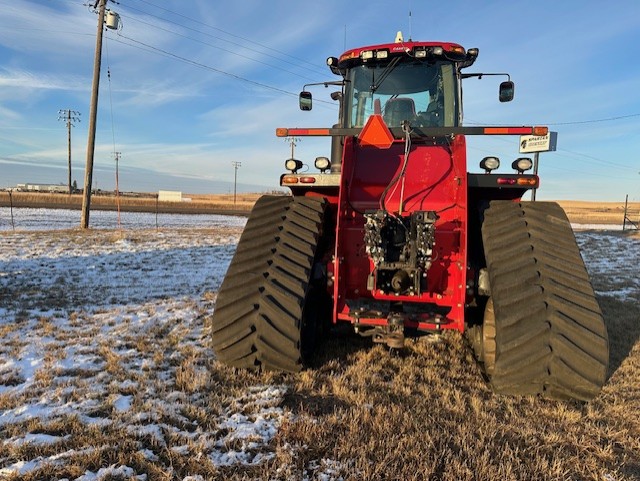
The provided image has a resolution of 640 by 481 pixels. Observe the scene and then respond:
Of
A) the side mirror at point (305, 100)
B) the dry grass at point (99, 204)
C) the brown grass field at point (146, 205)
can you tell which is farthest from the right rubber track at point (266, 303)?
the dry grass at point (99, 204)

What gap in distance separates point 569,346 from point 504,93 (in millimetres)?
3571

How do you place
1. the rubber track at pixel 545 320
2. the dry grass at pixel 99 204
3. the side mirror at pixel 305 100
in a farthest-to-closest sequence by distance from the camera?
the dry grass at pixel 99 204
the side mirror at pixel 305 100
the rubber track at pixel 545 320

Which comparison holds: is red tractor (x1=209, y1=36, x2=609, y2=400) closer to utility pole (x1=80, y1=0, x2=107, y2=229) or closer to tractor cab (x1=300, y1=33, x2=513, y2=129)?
tractor cab (x1=300, y1=33, x2=513, y2=129)

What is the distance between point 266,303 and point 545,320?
2074 mm

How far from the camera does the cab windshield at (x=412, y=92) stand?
4.84 metres

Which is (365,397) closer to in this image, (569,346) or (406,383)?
(406,383)

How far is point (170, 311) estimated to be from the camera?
5.83 m

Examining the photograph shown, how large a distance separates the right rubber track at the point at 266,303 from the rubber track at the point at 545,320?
1.53 metres

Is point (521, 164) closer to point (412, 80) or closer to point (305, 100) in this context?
point (412, 80)

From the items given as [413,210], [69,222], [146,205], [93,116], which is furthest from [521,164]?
[146,205]

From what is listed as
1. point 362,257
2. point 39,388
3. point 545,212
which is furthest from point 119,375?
point 545,212

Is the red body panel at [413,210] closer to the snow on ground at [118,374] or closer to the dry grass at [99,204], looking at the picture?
the snow on ground at [118,374]

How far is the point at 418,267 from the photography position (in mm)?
3416

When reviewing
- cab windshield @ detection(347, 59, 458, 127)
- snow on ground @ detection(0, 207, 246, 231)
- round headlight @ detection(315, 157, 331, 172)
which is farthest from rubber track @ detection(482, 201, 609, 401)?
snow on ground @ detection(0, 207, 246, 231)
